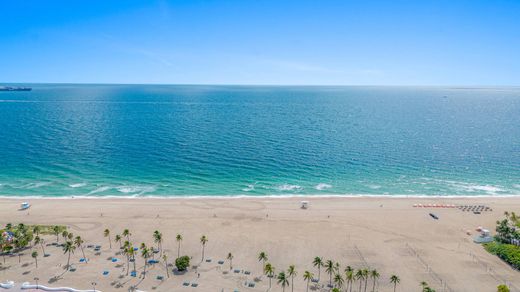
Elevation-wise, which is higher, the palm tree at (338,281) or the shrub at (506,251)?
the palm tree at (338,281)

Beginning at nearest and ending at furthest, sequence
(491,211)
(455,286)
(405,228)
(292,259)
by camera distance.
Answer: (455,286), (292,259), (405,228), (491,211)

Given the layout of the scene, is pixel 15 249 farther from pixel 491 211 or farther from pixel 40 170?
pixel 491 211

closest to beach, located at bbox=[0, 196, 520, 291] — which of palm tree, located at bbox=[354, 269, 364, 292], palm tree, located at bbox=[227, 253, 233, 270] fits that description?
palm tree, located at bbox=[227, 253, 233, 270]

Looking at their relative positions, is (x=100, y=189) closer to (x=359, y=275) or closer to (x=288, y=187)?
(x=288, y=187)

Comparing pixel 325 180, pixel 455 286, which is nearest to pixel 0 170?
pixel 325 180

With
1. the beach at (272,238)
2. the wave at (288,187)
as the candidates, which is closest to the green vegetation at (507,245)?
the beach at (272,238)

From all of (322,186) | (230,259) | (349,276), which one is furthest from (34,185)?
(349,276)

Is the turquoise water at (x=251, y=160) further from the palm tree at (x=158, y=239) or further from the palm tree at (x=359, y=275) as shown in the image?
the palm tree at (x=359, y=275)
